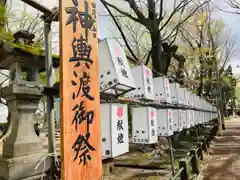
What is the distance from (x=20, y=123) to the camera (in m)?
4.41

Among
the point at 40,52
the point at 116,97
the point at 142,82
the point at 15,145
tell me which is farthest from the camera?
the point at 142,82

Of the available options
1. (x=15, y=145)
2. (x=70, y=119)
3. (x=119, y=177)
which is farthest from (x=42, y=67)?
(x=119, y=177)

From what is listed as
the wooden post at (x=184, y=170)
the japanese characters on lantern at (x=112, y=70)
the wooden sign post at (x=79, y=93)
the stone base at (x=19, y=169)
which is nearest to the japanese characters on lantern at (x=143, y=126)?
the wooden post at (x=184, y=170)

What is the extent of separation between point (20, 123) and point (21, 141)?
38 cm

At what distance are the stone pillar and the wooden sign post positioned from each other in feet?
4.13

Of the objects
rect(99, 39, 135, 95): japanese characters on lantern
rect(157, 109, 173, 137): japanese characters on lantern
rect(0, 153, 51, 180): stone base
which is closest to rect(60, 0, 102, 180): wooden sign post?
rect(99, 39, 135, 95): japanese characters on lantern

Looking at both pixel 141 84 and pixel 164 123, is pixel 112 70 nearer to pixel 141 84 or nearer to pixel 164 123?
pixel 141 84

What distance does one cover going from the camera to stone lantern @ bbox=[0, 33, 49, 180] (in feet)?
12.4

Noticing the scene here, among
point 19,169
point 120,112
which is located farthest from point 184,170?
point 19,169

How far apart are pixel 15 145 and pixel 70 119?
→ 1966 mm

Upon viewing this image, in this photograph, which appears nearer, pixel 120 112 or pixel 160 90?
pixel 120 112

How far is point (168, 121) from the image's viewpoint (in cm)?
624

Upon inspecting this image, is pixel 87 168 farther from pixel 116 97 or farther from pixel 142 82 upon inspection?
pixel 142 82

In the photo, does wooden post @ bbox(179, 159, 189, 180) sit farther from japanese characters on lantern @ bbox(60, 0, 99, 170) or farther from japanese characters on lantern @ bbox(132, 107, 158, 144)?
japanese characters on lantern @ bbox(60, 0, 99, 170)
